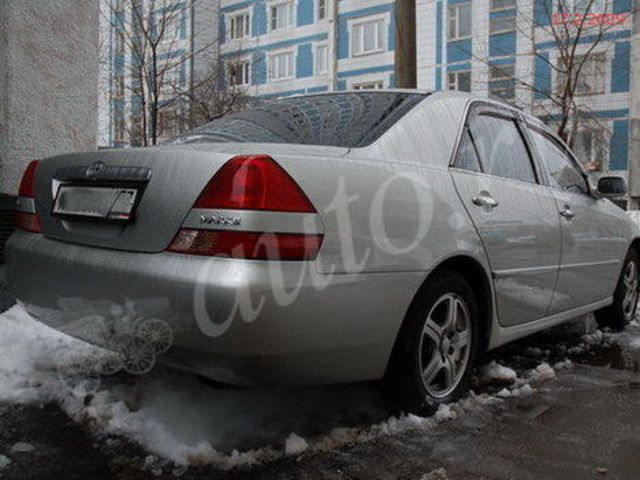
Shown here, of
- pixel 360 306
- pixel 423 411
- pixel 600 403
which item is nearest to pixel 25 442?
pixel 360 306

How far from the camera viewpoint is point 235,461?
7.30 ft

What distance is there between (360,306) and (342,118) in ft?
3.10

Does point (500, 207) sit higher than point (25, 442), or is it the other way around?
point (500, 207)

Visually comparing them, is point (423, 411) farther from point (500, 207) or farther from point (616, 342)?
point (616, 342)

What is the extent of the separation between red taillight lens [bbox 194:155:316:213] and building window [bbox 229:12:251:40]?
34.4 metres

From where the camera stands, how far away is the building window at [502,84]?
24.4 m

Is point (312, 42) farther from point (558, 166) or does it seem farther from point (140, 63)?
point (558, 166)

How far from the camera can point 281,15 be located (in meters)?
34.0

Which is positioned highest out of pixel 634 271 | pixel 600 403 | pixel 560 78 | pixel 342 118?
pixel 560 78

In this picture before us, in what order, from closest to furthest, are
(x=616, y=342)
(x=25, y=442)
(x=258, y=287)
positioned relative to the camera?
(x=258, y=287) < (x=25, y=442) < (x=616, y=342)

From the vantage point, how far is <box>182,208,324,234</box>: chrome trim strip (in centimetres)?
204

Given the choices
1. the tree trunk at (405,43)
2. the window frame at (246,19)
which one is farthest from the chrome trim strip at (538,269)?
the window frame at (246,19)

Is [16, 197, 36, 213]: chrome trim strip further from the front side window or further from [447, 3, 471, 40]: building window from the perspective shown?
the front side window

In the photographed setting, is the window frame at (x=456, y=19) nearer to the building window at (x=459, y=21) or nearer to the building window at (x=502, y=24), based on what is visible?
the building window at (x=459, y=21)
